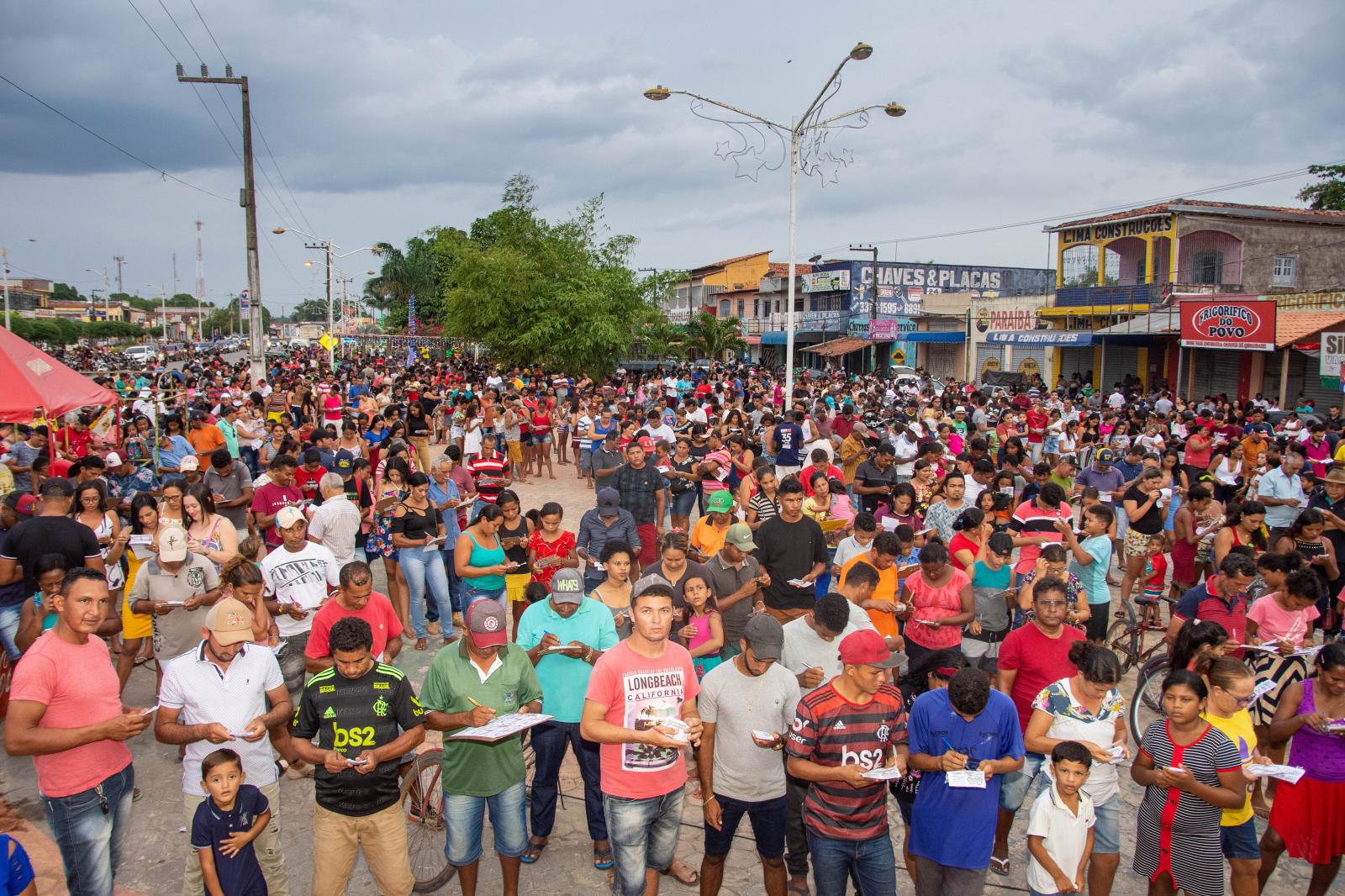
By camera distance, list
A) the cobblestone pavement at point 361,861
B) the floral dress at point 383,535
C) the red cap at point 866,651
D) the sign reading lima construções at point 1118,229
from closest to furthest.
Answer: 1. the red cap at point 866,651
2. the cobblestone pavement at point 361,861
3. the floral dress at point 383,535
4. the sign reading lima construções at point 1118,229

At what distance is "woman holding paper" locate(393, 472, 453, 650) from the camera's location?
25.3 ft

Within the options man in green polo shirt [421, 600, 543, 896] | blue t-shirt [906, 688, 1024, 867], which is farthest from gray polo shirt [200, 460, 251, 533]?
blue t-shirt [906, 688, 1024, 867]

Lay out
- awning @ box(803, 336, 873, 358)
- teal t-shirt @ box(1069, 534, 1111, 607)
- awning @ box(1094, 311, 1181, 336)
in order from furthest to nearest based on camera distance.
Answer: awning @ box(803, 336, 873, 358)
awning @ box(1094, 311, 1181, 336)
teal t-shirt @ box(1069, 534, 1111, 607)

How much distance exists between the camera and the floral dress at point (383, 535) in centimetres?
802

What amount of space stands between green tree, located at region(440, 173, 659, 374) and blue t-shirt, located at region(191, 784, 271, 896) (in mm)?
26288

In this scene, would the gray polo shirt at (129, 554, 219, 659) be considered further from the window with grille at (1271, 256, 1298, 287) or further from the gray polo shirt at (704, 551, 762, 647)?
the window with grille at (1271, 256, 1298, 287)

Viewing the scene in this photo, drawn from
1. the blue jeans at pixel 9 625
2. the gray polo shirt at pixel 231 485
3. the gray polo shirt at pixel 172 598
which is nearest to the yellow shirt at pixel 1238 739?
the gray polo shirt at pixel 172 598

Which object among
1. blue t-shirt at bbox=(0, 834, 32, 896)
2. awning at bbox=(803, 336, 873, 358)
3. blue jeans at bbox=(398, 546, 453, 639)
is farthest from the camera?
awning at bbox=(803, 336, 873, 358)

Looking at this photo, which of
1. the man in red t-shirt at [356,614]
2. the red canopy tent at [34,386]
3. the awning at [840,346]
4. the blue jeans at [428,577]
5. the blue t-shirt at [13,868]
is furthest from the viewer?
the awning at [840,346]

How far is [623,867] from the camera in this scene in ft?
13.7

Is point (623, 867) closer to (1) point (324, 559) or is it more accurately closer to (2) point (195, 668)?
(2) point (195, 668)

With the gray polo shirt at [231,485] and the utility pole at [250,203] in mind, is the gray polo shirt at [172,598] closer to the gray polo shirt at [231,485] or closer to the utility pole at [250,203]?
the gray polo shirt at [231,485]

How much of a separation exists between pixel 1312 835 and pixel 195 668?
5.51 meters

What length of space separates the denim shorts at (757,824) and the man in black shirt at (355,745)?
1.48 meters
